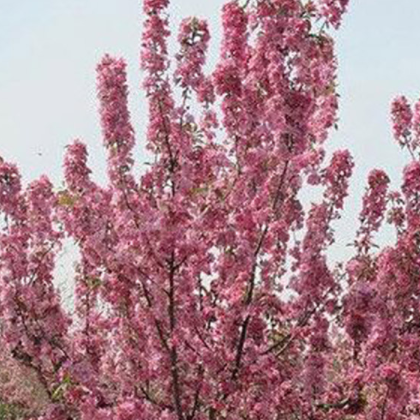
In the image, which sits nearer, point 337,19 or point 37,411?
point 337,19

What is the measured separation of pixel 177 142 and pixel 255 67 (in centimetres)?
93

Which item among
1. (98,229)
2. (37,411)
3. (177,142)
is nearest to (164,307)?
(98,229)

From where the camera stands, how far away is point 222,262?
24.3 ft

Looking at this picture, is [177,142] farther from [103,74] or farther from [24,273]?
[24,273]

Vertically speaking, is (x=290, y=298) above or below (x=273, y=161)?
below

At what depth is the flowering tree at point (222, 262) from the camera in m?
7.19

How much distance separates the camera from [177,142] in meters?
7.51

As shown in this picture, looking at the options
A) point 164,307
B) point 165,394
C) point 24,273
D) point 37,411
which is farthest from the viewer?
point 37,411

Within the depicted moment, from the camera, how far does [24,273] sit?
8.38 m

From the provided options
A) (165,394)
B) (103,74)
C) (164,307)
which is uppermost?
(103,74)

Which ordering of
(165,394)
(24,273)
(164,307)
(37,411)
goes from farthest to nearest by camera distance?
(37,411) < (24,273) < (165,394) < (164,307)

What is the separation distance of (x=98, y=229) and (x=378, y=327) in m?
2.82

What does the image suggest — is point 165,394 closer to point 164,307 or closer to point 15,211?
point 164,307

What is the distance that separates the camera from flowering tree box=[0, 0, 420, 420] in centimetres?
719
